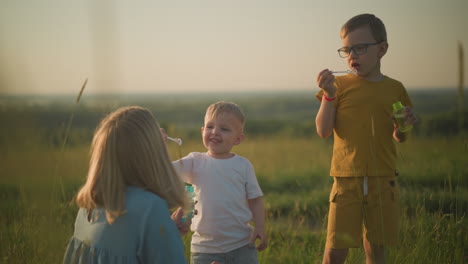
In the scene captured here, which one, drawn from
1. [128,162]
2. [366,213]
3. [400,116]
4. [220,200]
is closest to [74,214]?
[220,200]

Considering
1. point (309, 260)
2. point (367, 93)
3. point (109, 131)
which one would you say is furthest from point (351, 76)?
point (109, 131)

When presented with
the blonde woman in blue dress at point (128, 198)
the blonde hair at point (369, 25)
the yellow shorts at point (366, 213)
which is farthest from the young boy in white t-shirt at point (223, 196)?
the blonde hair at point (369, 25)

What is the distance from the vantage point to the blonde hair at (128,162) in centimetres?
171

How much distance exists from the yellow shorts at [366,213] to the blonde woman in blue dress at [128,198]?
111 centimetres

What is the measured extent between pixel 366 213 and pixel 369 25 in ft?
3.50

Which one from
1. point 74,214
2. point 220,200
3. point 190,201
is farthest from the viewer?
point 74,214

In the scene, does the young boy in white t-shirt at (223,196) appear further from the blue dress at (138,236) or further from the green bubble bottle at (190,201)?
the blue dress at (138,236)

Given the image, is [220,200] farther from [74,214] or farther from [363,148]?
[74,214]

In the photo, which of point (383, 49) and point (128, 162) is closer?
point (128, 162)

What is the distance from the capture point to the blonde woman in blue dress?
Result: 1.67 meters

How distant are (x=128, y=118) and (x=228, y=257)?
966 mm

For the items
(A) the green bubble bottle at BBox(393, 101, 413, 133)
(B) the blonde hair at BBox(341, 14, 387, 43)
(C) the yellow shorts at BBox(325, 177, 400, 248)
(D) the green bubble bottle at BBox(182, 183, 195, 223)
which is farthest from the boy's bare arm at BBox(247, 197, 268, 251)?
(B) the blonde hair at BBox(341, 14, 387, 43)

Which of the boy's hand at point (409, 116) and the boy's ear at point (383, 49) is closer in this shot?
the boy's hand at point (409, 116)

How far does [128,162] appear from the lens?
1.75m
